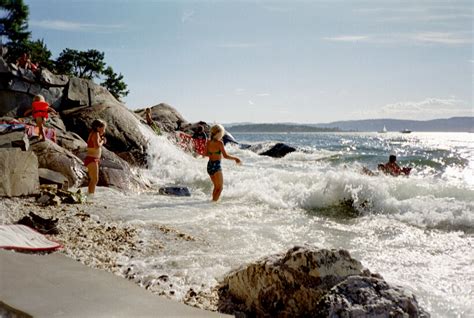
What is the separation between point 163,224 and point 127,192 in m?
3.91

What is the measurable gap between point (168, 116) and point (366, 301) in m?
27.3

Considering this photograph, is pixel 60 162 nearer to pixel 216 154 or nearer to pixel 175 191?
pixel 175 191

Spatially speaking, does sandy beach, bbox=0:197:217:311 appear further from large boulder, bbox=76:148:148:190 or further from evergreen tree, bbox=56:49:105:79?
evergreen tree, bbox=56:49:105:79

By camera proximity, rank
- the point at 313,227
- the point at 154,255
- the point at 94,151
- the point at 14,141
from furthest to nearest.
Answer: the point at 14,141 → the point at 94,151 → the point at 313,227 → the point at 154,255

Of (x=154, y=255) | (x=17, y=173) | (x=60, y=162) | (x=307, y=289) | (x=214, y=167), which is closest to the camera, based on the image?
(x=307, y=289)

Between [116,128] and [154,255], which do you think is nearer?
[154,255]

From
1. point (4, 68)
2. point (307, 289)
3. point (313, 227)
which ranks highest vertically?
point (4, 68)

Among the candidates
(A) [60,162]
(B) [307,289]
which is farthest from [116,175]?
(B) [307,289]

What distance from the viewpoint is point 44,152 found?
10.5 metres

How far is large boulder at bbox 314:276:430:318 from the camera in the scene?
3309mm

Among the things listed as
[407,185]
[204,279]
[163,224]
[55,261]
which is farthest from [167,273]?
[407,185]

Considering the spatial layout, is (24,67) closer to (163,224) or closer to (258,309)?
(163,224)

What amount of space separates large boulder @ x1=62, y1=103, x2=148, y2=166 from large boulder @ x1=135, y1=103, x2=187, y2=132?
1075cm

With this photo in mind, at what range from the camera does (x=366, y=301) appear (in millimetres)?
3377
